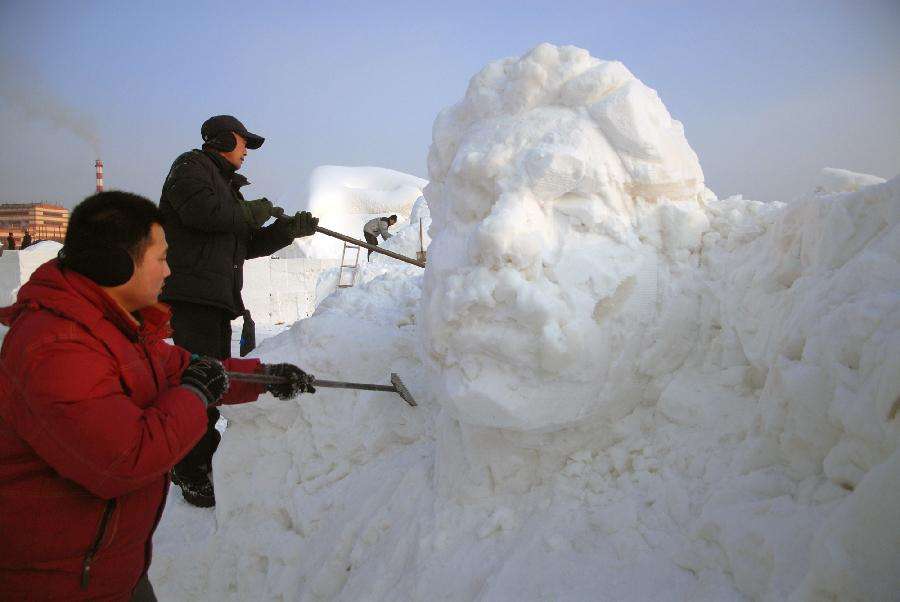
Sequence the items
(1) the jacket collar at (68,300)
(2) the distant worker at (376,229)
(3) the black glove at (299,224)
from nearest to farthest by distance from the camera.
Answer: (1) the jacket collar at (68,300) → (3) the black glove at (299,224) → (2) the distant worker at (376,229)

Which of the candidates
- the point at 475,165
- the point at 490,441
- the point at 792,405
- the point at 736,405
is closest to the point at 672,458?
the point at 736,405

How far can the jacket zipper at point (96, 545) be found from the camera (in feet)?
4.26

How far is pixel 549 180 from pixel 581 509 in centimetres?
101

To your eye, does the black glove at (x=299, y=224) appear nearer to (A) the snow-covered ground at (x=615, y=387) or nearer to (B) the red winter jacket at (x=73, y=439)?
(A) the snow-covered ground at (x=615, y=387)

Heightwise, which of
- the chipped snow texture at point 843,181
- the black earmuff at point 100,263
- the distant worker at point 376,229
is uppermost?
the chipped snow texture at point 843,181

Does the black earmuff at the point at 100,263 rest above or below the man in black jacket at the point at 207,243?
above

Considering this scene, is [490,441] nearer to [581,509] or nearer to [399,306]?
[581,509]

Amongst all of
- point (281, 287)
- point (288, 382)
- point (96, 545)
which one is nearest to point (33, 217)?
point (281, 287)

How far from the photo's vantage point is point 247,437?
2859 millimetres

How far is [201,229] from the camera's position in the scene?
2738 mm

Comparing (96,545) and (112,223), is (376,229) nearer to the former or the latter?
(112,223)

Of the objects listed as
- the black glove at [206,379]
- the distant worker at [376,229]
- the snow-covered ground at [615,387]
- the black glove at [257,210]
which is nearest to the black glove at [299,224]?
the black glove at [257,210]

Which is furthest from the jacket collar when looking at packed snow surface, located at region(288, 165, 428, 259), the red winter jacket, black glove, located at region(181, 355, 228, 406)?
packed snow surface, located at region(288, 165, 428, 259)

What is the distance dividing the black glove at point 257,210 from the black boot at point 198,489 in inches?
53.9
